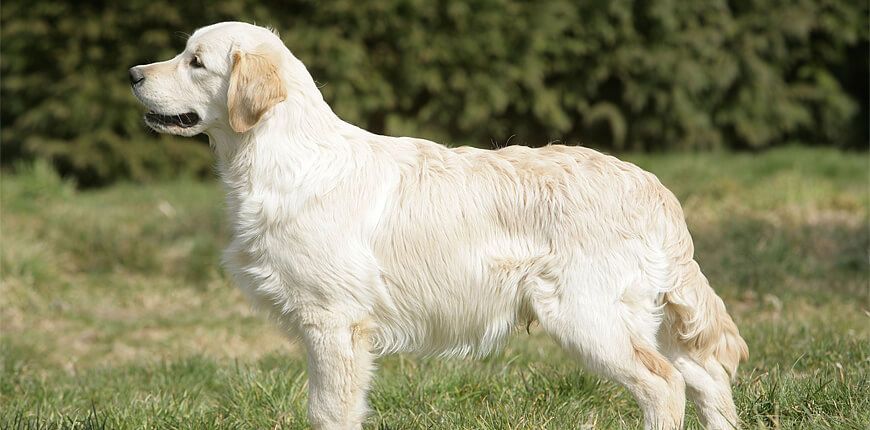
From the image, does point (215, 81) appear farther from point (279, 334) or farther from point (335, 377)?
point (279, 334)

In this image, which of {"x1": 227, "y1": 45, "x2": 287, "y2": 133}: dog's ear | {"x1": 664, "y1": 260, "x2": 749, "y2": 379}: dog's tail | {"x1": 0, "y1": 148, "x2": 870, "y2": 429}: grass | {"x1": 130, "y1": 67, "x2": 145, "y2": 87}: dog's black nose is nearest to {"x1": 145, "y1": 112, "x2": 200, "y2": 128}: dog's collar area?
{"x1": 130, "y1": 67, "x2": 145, "y2": 87}: dog's black nose

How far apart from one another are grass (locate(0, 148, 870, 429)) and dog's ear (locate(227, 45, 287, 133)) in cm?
116

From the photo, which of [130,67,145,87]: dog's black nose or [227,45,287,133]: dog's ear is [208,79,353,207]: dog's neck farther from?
[130,67,145,87]: dog's black nose

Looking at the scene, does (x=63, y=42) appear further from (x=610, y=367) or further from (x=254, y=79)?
(x=610, y=367)

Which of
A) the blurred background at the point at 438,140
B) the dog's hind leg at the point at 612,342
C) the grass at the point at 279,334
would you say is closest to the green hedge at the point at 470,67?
the blurred background at the point at 438,140

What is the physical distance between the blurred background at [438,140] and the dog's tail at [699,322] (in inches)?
16.5

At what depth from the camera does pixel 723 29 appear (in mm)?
10555

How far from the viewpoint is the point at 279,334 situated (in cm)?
441

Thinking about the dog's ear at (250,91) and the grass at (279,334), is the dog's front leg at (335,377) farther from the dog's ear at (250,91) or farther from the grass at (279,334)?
the dog's ear at (250,91)

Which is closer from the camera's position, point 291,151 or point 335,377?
point 335,377

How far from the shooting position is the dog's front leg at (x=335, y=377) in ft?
11.1

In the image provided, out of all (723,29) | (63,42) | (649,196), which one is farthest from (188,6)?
(649,196)

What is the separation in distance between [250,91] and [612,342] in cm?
145

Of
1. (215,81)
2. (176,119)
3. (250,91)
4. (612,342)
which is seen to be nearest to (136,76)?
(176,119)
